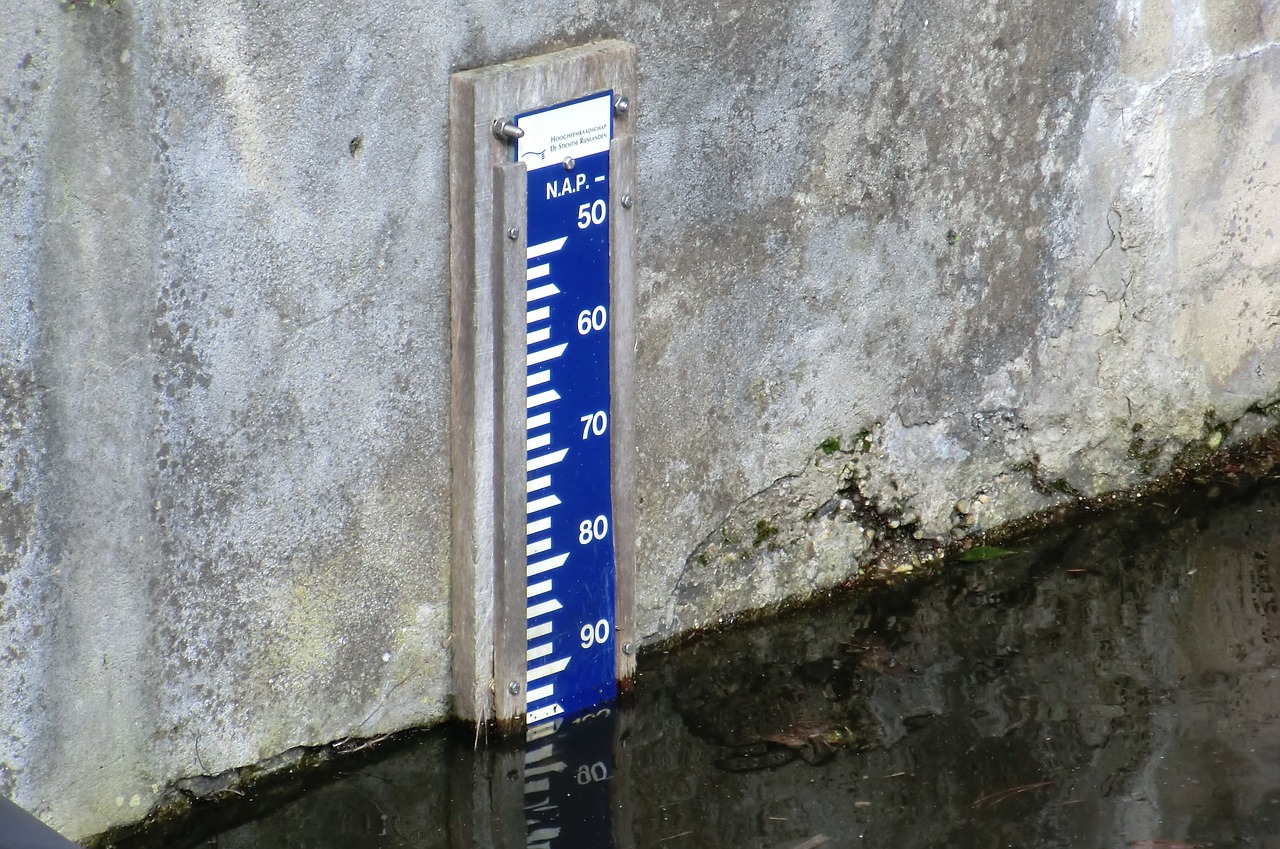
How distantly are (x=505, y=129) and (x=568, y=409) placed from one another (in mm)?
612

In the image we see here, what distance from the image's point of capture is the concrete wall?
292 cm

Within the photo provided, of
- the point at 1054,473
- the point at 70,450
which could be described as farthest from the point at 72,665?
the point at 1054,473

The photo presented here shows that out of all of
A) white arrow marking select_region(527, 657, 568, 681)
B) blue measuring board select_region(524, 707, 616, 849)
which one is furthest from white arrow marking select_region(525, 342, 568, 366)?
blue measuring board select_region(524, 707, 616, 849)

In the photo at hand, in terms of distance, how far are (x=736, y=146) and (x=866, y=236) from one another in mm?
470

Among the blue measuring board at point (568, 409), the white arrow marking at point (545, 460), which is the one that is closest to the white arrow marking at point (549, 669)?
the blue measuring board at point (568, 409)

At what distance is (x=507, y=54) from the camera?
10.9 ft

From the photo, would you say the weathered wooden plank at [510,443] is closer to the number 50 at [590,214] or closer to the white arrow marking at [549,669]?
the white arrow marking at [549,669]

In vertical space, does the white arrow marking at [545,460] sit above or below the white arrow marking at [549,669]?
above

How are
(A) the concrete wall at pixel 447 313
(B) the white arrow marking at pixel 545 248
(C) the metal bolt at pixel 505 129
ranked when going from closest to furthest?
(A) the concrete wall at pixel 447 313, (C) the metal bolt at pixel 505 129, (B) the white arrow marking at pixel 545 248

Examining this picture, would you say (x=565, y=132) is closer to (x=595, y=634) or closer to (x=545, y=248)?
(x=545, y=248)

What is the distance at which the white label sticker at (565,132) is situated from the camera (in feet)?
10.9

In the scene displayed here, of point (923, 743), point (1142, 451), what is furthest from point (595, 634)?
point (1142, 451)

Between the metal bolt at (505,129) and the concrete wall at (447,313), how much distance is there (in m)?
0.13

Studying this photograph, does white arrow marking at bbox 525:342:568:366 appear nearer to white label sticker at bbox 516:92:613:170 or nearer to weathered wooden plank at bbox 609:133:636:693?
weathered wooden plank at bbox 609:133:636:693
